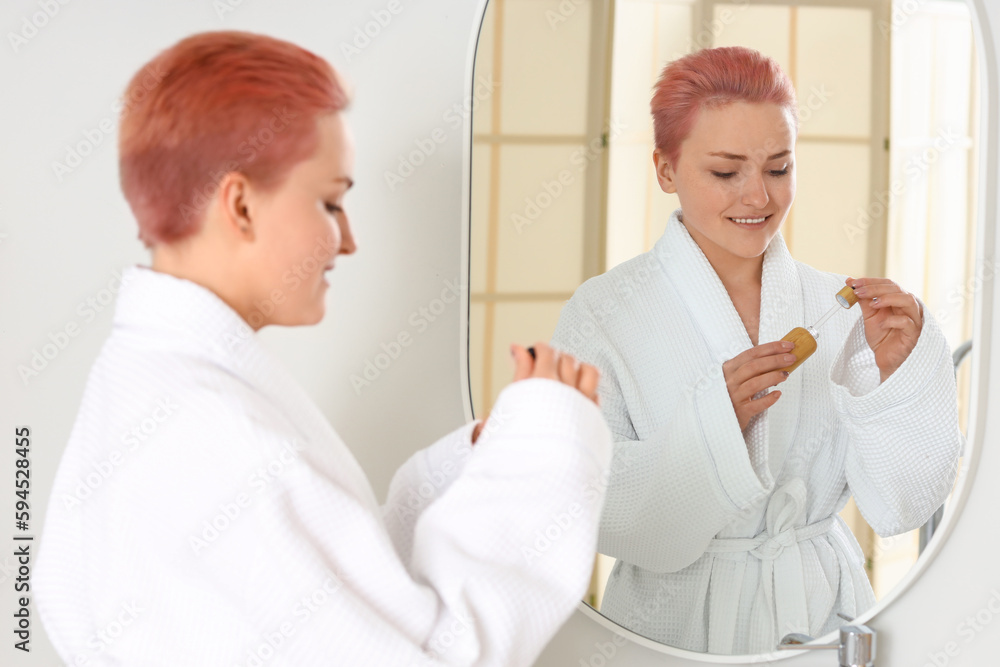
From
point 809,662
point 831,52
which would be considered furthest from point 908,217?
point 809,662

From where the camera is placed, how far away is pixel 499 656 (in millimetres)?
473

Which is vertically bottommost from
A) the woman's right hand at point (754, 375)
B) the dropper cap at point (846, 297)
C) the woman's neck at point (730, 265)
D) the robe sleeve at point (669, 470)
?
the robe sleeve at point (669, 470)

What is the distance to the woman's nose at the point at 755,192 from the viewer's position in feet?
2.34

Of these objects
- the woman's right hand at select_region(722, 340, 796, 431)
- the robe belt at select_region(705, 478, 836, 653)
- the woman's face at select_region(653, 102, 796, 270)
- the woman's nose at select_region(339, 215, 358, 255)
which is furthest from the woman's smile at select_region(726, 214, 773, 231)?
the woman's nose at select_region(339, 215, 358, 255)

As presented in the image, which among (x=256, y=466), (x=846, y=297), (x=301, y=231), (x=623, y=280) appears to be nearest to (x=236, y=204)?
(x=301, y=231)

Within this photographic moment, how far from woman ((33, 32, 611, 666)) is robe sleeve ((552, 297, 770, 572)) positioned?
0.20 meters

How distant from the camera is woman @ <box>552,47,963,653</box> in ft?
2.32

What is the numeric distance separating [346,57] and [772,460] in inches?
20.2

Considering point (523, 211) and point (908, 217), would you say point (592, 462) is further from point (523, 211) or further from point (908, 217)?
point (908, 217)

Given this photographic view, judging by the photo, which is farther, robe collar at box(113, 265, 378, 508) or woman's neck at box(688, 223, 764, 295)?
woman's neck at box(688, 223, 764, 295)

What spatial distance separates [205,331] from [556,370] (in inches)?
8.5

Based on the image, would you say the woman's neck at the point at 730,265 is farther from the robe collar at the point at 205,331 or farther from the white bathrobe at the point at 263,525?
the robe collar at the point at 205,331

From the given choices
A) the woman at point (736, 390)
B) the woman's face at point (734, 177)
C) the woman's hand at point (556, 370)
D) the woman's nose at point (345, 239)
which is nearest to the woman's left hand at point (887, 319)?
the woman at point (736, 390)

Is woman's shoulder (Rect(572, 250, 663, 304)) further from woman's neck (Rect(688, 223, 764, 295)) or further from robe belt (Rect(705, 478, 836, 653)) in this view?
robe belt (Rect(705, 478, 836, 653))
